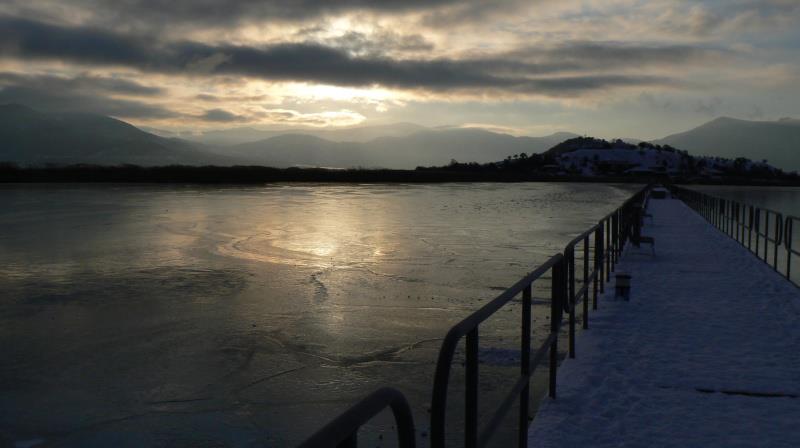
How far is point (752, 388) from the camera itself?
554cm

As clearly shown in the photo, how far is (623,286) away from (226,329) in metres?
5.70

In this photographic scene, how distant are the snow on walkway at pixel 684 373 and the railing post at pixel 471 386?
1.42m

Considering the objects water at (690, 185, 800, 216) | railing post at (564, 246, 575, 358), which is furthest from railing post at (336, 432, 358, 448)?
water at (690, 185, 800, 216)

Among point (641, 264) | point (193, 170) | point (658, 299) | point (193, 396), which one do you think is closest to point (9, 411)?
point (193, 396)

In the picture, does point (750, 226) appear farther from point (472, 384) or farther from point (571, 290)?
→ point (472, 384)

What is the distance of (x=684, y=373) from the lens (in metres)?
5.96

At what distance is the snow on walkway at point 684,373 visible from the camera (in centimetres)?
463

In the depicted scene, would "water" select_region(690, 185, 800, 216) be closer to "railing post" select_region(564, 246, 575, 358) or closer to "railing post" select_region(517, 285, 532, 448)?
"railing post" select_region(564, 246, 575, 358)

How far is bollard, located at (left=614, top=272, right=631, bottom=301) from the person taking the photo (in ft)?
30.7

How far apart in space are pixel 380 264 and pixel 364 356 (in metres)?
7.03

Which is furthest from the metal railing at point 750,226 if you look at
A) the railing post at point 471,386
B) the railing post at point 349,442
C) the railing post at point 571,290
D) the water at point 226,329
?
the railing post at point 349,442

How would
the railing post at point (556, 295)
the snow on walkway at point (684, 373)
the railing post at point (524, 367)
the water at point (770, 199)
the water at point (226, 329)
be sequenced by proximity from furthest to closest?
the water at point (770, 199)
the water at point (226, 329)
the railing post at point (556, 295)
the snow on walkway at point (684, 373)
the railing post at point (524, 367)

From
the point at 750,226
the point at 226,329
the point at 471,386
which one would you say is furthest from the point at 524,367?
the point at 750,226

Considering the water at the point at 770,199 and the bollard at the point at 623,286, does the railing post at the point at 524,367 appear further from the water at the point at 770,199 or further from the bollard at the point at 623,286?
the water at the point at 770,199
